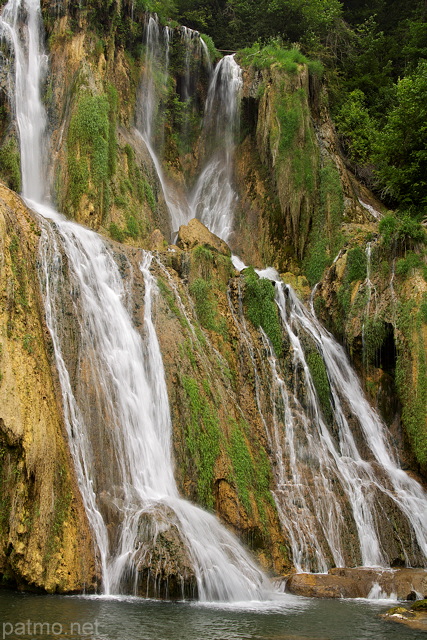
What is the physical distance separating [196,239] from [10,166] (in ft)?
24.3

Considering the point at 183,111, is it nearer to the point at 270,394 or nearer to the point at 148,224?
the point at 148,224

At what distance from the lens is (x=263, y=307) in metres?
19.8

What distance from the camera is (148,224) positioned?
24.4 metres

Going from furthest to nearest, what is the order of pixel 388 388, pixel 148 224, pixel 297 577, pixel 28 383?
1. pixel 148 224
2. pixel 388 388
3. pixel 297 577
4. pixel 28 383

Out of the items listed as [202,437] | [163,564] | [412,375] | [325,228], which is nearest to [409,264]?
[412,375]

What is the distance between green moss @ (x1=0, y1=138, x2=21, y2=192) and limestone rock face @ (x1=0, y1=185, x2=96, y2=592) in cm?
975

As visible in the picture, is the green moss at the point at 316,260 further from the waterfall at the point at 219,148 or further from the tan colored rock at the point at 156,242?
the tan colored rock at the point at 156,242

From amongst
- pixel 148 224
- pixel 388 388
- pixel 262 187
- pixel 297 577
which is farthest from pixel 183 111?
pixel 297 577

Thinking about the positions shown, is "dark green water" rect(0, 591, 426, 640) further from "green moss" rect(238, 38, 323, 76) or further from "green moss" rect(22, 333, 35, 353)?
"green moss" rect(238, 38, 323, 76)

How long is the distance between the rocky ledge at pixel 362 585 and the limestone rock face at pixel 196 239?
11523 millimetres

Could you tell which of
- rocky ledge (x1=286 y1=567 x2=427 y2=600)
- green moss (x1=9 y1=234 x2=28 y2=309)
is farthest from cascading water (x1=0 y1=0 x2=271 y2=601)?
green moss (x1=9 y1=234 x2=28 y2=309)

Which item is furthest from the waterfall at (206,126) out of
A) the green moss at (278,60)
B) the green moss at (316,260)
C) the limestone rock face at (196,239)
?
the limestone rock face at (196,239)

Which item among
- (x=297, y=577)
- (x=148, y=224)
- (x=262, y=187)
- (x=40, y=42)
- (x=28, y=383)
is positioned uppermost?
(x=40, y=42)

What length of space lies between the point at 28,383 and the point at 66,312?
3132mm
